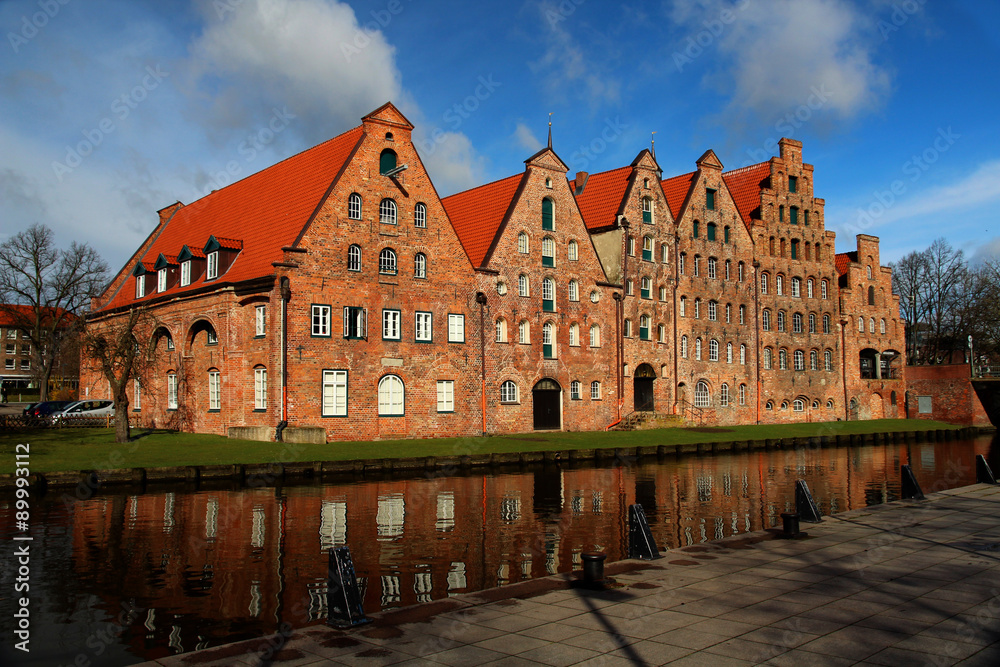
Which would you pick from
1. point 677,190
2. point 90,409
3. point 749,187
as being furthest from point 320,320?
point 749,187

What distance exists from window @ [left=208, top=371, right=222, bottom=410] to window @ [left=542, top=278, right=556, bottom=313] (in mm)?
16890

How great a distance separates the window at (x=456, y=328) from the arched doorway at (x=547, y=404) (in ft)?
18.8

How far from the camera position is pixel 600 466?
98.7 ft

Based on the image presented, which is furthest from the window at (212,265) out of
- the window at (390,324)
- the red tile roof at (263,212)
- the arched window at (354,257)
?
the window at (390,324)

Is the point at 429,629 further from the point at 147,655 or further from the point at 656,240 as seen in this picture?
the point at 656,240

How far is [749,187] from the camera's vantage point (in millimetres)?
58594

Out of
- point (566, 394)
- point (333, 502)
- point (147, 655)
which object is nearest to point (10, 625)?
point (147, 655)

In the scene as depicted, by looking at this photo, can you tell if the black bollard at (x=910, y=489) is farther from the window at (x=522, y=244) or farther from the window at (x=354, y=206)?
the window at (x=522, y=244)

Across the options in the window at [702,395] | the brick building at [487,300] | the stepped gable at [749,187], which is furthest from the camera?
the stepped gable at [749,187]

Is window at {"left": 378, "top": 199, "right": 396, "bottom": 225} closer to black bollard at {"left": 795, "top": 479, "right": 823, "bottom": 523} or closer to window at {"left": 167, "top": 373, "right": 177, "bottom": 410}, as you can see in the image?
window at {"left": 167, "top": 373, "right": 177, "bottom": 410}

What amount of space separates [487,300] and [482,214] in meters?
6.54

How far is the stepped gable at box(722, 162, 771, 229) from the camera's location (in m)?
57.1

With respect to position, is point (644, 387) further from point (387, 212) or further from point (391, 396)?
point (387, 212)

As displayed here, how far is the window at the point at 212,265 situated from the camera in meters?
36.9
